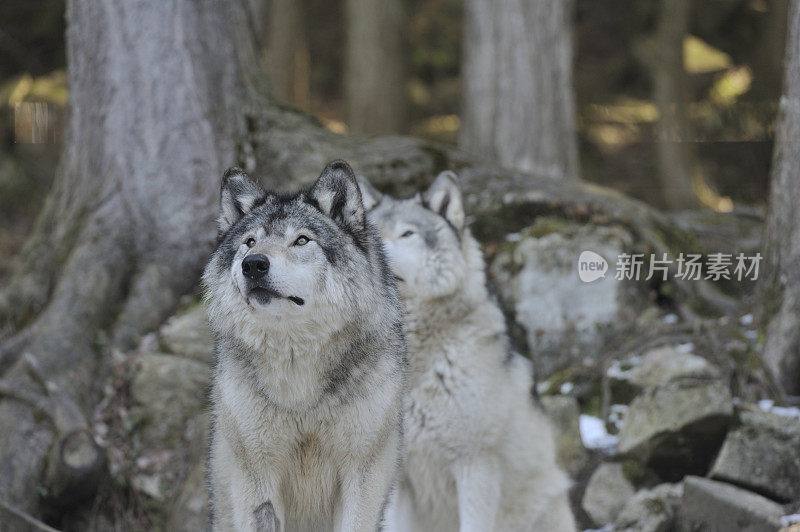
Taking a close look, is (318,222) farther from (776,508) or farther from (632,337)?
(632,337)

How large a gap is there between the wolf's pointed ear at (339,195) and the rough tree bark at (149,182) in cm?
317

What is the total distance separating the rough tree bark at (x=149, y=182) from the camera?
20.9 ft

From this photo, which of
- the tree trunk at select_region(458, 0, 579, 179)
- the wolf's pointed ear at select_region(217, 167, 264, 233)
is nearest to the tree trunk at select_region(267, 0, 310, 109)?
the tree trunk at select_region(458, 0, 579, 179)

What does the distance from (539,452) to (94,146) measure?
4.61m

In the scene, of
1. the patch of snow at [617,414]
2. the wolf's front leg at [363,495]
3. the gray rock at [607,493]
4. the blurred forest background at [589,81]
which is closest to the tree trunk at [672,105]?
the blurred forest background at [589,81]

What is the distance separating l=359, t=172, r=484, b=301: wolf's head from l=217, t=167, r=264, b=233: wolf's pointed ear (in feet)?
4.92

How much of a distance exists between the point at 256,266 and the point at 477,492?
2450 mm

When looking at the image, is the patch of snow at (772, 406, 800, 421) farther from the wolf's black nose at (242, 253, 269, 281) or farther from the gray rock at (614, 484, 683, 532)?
the wolf's black nose at (242, 253, 269, 281)

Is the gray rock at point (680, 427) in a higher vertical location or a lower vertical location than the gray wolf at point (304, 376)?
lower

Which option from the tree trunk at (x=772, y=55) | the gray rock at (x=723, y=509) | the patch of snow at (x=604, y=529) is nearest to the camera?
the gray rock at (x=723, y=509)

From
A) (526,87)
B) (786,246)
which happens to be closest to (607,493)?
(786,246)

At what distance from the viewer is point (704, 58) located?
1759 cm

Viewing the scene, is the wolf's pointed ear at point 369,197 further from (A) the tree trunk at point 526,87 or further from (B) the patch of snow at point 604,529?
(A) the tree trunk at point 526,87

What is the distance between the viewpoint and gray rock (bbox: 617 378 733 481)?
213 inches
